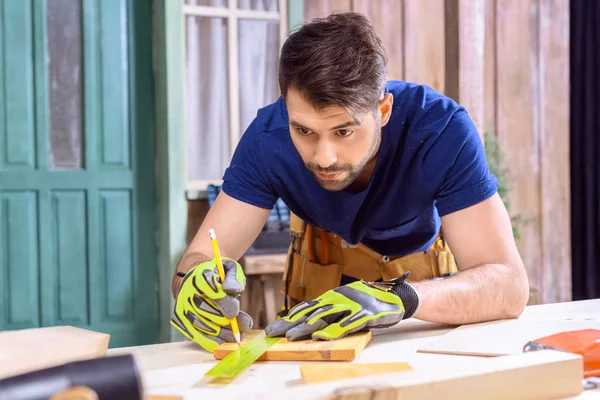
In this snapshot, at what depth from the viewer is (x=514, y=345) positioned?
48.8 inches

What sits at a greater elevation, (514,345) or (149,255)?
(514,345)

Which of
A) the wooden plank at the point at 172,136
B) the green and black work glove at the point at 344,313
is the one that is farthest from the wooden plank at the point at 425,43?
the green and black work glove at the point at 344,313

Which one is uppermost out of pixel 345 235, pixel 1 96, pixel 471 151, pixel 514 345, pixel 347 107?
pixel 1 96

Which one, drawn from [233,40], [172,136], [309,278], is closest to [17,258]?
[172,136]

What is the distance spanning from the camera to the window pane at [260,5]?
4016mm

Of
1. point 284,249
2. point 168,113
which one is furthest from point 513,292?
point 168,113

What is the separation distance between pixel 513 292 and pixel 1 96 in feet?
10.3

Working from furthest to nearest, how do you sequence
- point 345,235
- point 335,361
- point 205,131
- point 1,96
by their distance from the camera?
point 205,131 < point 1,96 < point 345,235 < point 335,361

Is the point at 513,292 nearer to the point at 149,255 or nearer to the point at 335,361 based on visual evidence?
the point at 335,361

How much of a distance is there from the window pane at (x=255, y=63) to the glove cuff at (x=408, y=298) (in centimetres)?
271

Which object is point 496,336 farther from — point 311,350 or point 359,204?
point 359,204

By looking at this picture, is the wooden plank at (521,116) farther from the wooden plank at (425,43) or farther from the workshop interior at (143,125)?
the wooden plank at (425,43)

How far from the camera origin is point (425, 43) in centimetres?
430

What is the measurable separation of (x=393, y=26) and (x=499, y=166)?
45.1 inches
